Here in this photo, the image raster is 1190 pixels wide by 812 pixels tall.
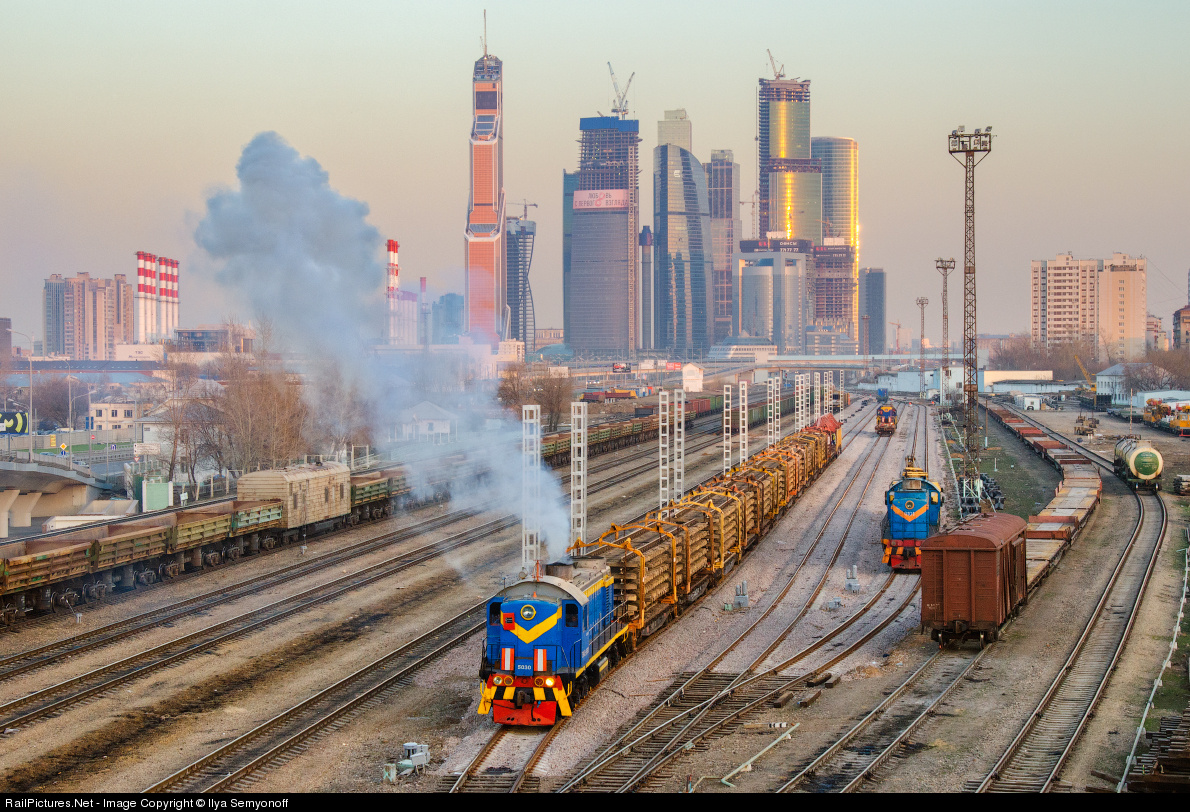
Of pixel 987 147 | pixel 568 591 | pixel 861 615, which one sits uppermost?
pixel 987 147

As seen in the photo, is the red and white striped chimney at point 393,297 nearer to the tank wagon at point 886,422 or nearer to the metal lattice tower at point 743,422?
the metal lattice tower at point 743,422

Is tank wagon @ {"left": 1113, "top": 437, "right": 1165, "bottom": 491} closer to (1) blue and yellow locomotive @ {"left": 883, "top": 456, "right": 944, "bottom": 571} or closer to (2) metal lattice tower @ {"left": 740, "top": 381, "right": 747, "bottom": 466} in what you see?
(2) metal lattice tower @ {"left": 740, "top": 381, "right": 747, "bottom": 466}

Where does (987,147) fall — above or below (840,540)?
above

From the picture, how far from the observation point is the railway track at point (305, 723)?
17.9 meters

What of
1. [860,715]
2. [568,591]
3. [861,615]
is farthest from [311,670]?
[861,615]

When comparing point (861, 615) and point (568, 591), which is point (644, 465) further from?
point (568, 591)

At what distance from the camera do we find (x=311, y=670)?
83.6ft

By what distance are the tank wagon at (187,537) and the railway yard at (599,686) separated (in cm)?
90

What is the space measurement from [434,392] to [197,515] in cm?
2211

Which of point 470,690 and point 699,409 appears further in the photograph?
point 699,409

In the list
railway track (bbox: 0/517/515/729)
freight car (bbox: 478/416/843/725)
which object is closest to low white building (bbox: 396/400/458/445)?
railway track (bbox: 0/517/515/729)

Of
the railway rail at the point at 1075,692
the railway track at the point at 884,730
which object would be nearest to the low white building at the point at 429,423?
the railway rail at the point at 1075,692

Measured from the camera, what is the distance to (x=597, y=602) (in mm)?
22500

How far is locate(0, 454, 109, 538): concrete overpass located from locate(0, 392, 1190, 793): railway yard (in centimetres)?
1953
